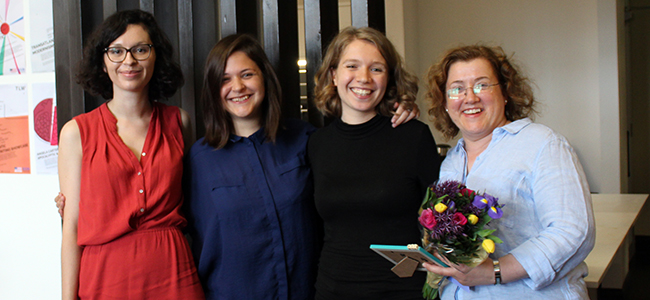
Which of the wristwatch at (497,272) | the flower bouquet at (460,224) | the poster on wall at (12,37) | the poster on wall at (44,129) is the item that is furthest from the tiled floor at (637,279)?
the poster on wall at (12,37)

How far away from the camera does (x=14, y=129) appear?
352 centimetres

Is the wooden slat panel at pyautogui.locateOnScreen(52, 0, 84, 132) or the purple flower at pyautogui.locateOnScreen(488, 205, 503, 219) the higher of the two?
the wooden slat panel at pyautogui.locateOnScreen(52, 0, 84, 132)

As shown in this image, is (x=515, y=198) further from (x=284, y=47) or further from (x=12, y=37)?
(x=12, y=37)

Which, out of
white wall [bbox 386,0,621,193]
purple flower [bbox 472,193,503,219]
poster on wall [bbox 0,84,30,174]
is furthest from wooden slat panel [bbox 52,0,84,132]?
white wall [bbox 386,0,621,193]

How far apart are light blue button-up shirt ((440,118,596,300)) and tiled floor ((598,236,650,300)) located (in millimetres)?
2688

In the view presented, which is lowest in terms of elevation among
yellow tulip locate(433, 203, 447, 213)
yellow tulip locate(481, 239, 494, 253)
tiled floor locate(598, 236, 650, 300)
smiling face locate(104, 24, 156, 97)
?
tiled floor locate(598, 236, 650, 300)

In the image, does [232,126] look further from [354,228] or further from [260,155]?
[354,228]

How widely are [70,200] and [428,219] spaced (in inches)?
60.5

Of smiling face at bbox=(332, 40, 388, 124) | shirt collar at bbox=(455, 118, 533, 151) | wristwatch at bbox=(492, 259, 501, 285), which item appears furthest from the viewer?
smiling face at bbox=(332, 40, 388, 124)

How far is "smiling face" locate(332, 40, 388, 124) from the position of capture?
6.42 feet

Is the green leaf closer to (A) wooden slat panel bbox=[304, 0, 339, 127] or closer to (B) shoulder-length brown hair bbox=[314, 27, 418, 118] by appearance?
(B) shoulder-length brown hair bbox=[314, 27, 418, 118]

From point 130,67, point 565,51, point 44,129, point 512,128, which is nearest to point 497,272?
point 512,128

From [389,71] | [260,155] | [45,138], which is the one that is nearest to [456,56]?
[389,71]

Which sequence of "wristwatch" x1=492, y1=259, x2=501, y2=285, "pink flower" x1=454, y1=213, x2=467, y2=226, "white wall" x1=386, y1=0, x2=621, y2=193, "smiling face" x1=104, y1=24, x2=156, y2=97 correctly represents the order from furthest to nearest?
"white wall" x1=386, y1=0, x2=621, y2=193
"smiling face" x1=104, y1=24, x2=156, y2=97
"wristwatch" x1=492, y1=259, x2=501, y2=285
"pink flower" x1=454, y1=213, x2=467, y2=226
